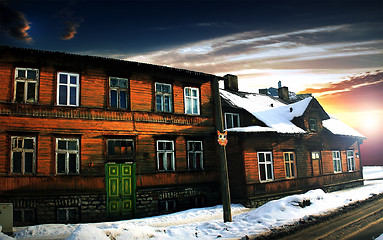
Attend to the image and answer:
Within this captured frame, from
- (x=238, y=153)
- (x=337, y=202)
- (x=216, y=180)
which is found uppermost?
(x=238, y=153)

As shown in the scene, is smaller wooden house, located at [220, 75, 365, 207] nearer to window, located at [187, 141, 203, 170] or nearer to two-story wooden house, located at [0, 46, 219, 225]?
two-story wooden house, located at [0, 46, 219, 225]

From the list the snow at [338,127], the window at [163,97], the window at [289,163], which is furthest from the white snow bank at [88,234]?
the snow at [338,127]

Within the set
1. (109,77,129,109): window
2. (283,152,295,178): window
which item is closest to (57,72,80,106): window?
(109,77,129,109): window

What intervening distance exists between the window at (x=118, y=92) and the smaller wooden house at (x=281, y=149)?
656 cm

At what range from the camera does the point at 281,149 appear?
2011 cm

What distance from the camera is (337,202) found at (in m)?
16.1

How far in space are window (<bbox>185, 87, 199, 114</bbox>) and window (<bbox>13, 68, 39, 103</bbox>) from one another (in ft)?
26.7

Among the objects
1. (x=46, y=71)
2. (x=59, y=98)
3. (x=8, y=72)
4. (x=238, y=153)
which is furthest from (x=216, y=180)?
(x=8, y=72)

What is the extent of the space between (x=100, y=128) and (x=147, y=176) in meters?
3.47

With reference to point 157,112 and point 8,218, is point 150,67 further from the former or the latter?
point 8,218

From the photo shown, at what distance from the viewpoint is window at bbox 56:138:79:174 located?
13.6 m

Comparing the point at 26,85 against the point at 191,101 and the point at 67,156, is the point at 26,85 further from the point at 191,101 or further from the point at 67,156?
the point at 191,101

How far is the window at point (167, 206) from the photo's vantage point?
15.9 m

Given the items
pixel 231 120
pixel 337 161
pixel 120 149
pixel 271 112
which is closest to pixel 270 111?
pixel 271 112
